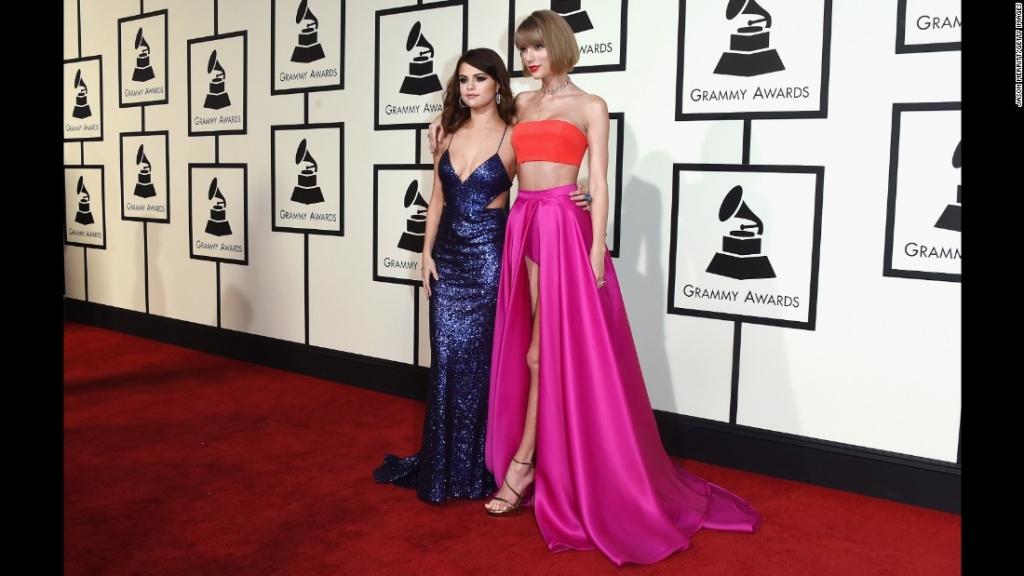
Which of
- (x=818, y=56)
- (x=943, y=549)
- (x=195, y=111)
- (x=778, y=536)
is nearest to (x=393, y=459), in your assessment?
(x=778, y=536)

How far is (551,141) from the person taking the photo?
2.71 meters

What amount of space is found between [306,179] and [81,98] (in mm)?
2830

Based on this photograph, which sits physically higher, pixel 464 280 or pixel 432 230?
pixel 432 230

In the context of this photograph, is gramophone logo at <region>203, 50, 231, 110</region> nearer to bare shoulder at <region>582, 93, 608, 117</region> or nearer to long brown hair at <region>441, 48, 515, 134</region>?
long brown hair at <region>441, 48, 515, 134</region>

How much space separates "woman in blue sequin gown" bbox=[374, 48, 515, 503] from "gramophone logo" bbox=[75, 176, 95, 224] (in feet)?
15.5

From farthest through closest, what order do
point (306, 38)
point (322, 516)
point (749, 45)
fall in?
point (306, 38), point (749, 45), point (322, 516)

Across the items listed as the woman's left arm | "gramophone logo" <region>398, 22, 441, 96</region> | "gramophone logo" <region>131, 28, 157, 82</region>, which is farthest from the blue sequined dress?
"gramophone logo" <region>131, 28, 157, 82</region>

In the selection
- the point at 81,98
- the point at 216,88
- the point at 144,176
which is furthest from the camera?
the point at 81,98

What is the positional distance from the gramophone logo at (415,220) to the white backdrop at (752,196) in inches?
4.0

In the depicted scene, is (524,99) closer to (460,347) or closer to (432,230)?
(432,230)

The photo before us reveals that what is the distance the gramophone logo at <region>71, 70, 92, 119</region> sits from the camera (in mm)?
6449

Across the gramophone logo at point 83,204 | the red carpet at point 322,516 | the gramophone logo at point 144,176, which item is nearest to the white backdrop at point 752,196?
the red carpet at point 322,516

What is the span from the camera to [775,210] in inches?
131

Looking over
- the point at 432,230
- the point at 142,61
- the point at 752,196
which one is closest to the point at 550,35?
the point at 432,230
